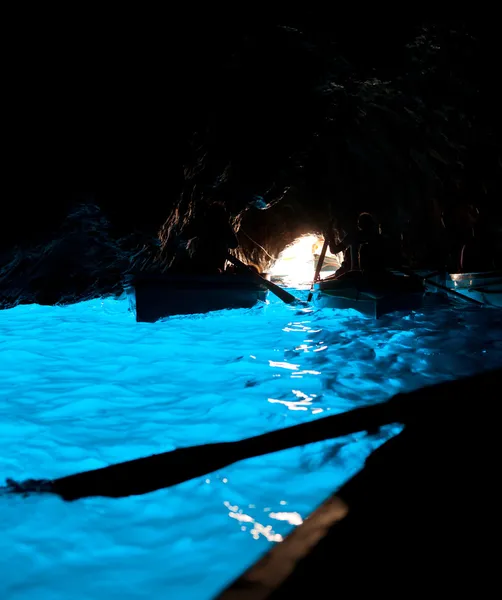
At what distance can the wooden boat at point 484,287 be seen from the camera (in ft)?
26.3

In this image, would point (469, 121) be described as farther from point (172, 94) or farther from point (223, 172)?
point (172, 94)

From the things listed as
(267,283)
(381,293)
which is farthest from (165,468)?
(267,283)

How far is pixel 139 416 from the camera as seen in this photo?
103 inches

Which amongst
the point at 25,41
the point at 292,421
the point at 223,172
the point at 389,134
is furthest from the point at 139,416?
the point at 389,134

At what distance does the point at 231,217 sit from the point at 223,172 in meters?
2.29

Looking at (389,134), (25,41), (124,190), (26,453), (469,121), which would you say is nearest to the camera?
(26,453)

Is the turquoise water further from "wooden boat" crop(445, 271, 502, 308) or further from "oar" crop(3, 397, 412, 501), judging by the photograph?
"wooden boat" crop(445, 271, 502, 308)

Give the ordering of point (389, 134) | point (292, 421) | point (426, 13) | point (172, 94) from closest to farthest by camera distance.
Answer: point (292, 421)
point (426, 13)
point (172, 94)
point (389, 134)

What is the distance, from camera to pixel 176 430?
240cm

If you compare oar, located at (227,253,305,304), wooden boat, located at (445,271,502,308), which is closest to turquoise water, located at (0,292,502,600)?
oar, located at (227,253,305,304)

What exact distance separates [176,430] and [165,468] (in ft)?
Result: 2.34

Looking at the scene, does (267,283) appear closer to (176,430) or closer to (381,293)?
(381,293)

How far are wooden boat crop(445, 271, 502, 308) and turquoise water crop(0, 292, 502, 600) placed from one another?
2482mm

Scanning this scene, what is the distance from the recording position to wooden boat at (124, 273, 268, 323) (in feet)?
22.1
